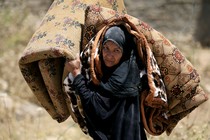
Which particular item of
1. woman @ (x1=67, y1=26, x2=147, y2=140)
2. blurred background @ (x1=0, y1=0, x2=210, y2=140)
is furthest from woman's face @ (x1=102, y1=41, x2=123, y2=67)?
blurred background @ (x1=0, y1=0, x2=210, y2=140)

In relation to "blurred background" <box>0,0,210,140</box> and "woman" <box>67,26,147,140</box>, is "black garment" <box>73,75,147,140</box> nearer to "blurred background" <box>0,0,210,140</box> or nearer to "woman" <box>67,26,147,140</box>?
"woman" <box>67,26,147,140</box>

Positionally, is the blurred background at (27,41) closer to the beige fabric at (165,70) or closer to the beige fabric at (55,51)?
the beige fabric at (165,70)

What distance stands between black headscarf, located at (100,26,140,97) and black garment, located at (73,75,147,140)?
0.18ft

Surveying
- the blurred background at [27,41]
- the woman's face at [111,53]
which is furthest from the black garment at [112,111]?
the blurred background at [27,41]

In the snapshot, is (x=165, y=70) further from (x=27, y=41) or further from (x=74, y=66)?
(x=27, y=41)

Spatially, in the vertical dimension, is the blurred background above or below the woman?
below

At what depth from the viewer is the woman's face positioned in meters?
2.83

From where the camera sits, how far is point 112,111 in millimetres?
2877

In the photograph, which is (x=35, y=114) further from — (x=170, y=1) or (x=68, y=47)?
(x=170, y=1)

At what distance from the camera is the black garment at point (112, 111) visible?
2.87m

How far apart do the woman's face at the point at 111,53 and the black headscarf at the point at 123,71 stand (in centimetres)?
2

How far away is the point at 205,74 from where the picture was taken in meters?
7.60

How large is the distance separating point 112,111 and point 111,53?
315 mm

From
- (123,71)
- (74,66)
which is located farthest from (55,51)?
(123,71)
